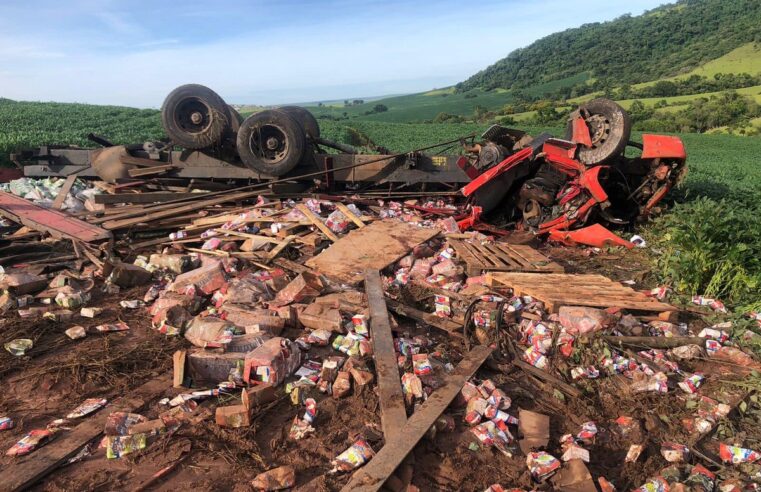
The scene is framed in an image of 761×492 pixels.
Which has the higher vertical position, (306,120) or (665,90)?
(665,90)

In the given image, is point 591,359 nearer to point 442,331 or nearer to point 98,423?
point 442,331

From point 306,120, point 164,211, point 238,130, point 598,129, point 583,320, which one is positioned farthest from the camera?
point 306,120

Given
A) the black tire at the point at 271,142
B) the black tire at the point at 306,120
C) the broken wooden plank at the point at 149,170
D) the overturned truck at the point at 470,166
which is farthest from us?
the black tire at the point at 306,120

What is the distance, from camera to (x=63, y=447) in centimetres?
282

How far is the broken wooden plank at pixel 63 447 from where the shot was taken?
256 cm

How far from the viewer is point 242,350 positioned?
3865 millimetres

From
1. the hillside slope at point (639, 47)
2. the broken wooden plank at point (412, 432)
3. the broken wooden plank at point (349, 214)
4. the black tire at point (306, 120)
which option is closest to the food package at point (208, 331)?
the broken wooden plank at point (412, 432)

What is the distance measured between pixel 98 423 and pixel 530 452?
2832mm

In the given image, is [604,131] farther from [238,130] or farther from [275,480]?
[275,480]

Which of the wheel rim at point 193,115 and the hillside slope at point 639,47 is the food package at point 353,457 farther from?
the hillside slope at point 639,47

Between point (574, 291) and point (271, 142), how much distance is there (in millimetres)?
5296

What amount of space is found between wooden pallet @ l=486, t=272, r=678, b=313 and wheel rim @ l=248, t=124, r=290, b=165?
4323 millimetres

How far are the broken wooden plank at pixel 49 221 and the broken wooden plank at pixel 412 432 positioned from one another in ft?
17.1

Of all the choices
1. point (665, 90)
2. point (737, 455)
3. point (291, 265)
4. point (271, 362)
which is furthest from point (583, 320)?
point (665, 90)
